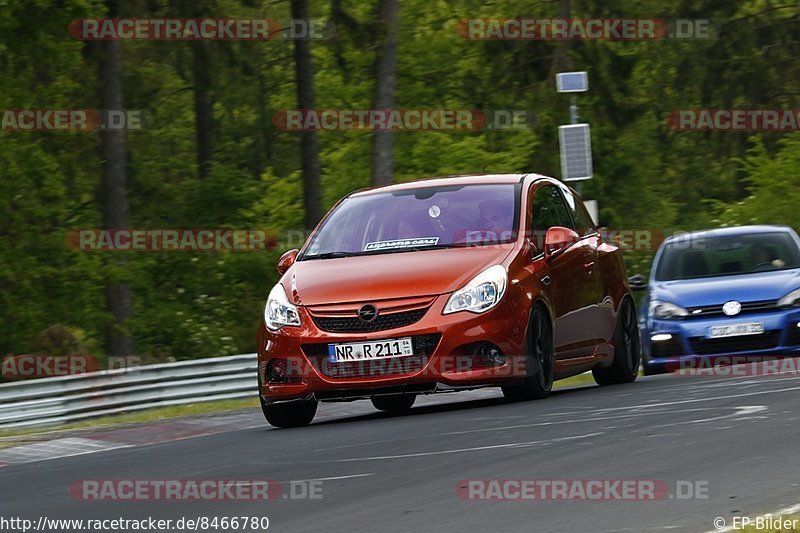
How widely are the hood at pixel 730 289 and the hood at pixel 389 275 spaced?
4.61m

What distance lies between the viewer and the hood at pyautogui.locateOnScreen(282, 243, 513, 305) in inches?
467

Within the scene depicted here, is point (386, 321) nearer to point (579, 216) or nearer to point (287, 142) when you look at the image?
point (579, 216)

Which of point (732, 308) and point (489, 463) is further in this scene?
point (732, 308)

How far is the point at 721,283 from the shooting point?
16.8m

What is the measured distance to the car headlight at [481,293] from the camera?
11852 millimetres

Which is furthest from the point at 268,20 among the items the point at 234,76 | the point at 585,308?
the point at 585,308

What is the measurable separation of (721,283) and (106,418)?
8008 mm

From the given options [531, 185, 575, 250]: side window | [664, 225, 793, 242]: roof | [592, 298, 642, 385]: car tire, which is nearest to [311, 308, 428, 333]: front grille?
[531, 185, 575, 250]: side window

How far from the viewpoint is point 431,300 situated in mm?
11805

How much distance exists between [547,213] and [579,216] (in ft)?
3.35

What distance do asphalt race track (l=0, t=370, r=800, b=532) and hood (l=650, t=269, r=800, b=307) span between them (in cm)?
313

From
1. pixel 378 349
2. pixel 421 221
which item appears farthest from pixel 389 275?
pixel 421 221

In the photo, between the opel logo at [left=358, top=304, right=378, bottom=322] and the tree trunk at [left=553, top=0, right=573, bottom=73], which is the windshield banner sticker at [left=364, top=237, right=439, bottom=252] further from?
the tree trunk at [left=553, top=0, right=573, bottom=73]

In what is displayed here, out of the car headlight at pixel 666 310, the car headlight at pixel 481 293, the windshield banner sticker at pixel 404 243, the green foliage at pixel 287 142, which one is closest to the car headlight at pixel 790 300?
the car headlight at pixel 666 310
